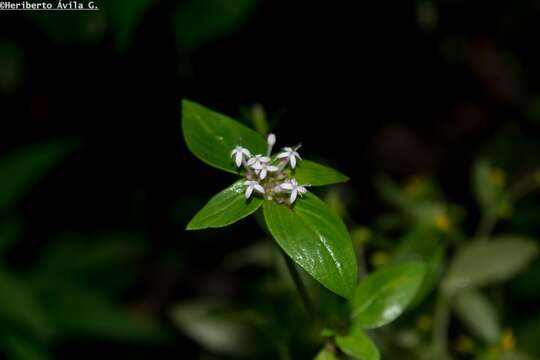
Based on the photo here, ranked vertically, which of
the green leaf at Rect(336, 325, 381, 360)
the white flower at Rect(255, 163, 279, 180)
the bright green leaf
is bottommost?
the bright green leaf

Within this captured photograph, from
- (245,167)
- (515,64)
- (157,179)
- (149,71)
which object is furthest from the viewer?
(515,64)

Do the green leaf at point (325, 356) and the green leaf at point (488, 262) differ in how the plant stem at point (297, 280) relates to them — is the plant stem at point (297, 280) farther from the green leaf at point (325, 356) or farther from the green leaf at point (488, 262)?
the green leaf at point (488, 262)

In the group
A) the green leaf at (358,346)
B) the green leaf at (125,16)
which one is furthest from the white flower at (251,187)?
the green leaf at (125,16)

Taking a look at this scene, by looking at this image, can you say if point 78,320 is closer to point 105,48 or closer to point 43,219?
point 43,219

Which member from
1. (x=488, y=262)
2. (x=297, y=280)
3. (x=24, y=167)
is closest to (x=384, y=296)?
(x=297, y=280)

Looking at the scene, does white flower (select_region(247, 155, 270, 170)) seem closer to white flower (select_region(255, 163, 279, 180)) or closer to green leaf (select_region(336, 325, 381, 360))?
white flower (select_region(255, 163, 279, 180))

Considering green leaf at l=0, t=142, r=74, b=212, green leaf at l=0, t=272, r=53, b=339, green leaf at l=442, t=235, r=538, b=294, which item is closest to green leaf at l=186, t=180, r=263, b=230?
green leaf at l=442, t=235, r=538, b=294

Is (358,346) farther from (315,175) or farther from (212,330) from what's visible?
(212,330)

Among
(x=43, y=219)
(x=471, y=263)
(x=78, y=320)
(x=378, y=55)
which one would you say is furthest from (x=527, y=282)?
(x=43, y=219)
